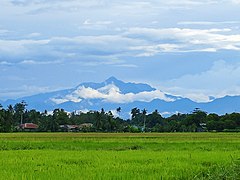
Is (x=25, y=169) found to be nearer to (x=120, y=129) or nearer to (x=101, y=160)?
(x=101, y=160)

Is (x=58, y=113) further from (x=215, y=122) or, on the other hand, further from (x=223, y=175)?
(x=223, y=175)

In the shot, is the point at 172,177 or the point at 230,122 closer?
the point at 172,177

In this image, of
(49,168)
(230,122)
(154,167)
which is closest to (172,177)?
(154,167)

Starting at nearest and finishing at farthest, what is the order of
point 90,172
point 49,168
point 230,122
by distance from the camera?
1. point 90,172
2. point 49,168
3. point 230,122

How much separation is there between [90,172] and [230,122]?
65.2m

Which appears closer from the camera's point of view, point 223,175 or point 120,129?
point 223,175

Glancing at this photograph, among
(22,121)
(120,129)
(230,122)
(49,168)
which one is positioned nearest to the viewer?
(49,168)

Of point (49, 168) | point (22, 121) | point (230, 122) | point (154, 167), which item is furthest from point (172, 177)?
point (22, 121)

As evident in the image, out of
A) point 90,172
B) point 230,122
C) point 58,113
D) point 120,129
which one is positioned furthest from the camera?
point 58,113

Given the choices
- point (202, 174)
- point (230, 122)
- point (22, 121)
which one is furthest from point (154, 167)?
point (22, 121)

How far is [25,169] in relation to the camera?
1330cm

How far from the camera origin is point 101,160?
16.2 m

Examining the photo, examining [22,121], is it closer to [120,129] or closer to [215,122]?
[120,129]

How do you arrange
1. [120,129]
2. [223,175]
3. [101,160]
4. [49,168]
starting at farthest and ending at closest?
[120,129], [101,160], [49,168], [223,175]
